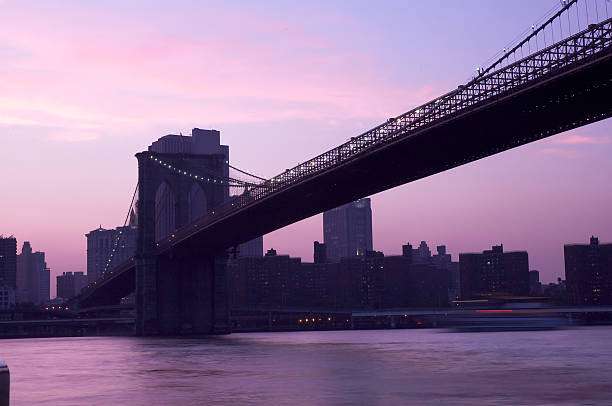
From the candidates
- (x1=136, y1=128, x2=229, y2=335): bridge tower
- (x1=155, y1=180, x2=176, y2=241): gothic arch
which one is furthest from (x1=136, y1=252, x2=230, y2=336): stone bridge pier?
(x1=155, y1=180, x2=176, y2=241): gothic arch

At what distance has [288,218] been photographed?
7981 cm

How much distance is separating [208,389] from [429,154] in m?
33.0

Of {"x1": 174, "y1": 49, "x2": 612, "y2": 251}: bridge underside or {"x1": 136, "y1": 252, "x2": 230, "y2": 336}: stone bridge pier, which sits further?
{"x1": 136, "y1": 252, "x2": 230, "y2": 336}: stone bridge pier

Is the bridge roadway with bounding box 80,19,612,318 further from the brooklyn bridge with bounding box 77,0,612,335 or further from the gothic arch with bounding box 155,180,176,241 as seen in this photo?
the gothic arch with bounding box 155,180,176,241

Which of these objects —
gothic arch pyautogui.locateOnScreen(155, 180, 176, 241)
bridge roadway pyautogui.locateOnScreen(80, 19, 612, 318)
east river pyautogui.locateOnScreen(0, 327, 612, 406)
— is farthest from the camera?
gothic arch pyautogui.locateOnScreen(155, 180, 176, 241)

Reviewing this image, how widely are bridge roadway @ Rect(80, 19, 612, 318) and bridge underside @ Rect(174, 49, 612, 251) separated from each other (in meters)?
0.05

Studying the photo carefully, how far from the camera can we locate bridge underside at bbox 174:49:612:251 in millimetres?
42031

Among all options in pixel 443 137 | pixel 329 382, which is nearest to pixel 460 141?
pixel 443 137

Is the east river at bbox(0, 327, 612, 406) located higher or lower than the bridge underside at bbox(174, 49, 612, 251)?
lower

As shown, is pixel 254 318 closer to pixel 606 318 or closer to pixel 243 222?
pixel 606 318

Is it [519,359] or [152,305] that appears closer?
[519,359]

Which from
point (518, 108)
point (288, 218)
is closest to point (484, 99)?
point (518, 108)

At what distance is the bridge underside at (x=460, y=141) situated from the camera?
1655 inches

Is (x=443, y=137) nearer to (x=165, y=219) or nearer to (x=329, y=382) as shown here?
(x=329, y=382)
